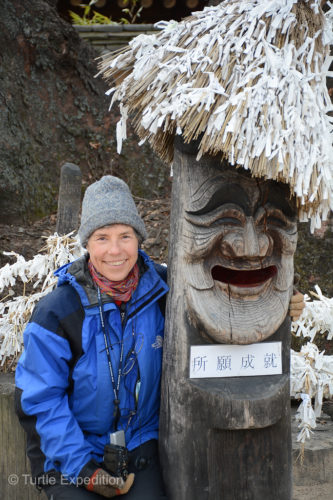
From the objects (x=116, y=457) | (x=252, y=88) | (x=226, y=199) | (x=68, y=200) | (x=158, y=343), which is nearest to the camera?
(x=252, y=88)

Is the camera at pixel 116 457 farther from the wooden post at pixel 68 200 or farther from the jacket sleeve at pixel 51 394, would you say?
the wooden post at pixel 68 200

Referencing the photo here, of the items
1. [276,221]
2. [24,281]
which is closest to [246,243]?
[276,221]

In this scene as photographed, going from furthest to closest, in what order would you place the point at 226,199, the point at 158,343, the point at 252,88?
the point at 158,343
the point at 226,199
the point at 252,88

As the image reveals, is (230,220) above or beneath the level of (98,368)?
above

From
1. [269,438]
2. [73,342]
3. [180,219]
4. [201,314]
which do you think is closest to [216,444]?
[269,438]

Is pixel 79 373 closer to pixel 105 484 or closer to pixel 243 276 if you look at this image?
pixel 105 484

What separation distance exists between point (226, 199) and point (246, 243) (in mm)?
195

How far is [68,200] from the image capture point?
3.71 meters

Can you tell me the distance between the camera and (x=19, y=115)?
6.05 metres

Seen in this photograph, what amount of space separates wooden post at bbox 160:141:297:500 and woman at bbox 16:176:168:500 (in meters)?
0.11

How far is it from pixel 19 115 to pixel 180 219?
166 inches

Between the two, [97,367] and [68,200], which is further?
[68,200]

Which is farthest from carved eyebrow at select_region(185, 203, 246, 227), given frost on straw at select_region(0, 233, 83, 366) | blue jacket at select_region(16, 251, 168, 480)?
frost on straw at select_region(0, 233, 83, 366)

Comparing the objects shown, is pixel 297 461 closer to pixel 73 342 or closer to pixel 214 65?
pixel 73 342
